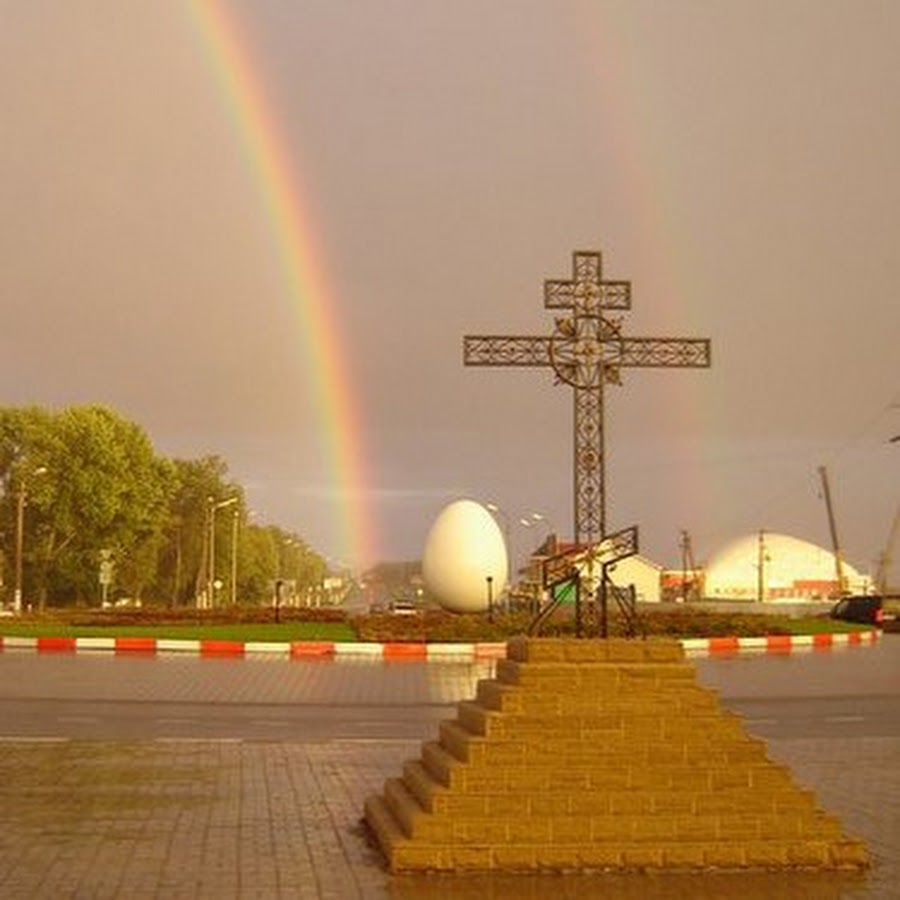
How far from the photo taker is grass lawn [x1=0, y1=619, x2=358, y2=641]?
3884 cm

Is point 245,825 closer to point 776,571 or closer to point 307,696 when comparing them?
point 307,696

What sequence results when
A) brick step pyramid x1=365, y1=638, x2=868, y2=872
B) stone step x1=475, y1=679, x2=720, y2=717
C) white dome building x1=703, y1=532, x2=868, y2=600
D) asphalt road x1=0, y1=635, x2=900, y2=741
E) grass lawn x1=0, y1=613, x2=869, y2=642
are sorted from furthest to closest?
white dome building x1=703, y1=532, x2=868, y2=600 < grass lawn x1=0, y1=613, x2=869, y2=642 < asphalt road x1=0, y1=635, x2=900, y2=741 < stone step x1=475, y1=679, x2=720, y2=717 < brick step pyramid x1=365, y1=638, x2=868, y2=872

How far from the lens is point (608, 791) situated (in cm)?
964

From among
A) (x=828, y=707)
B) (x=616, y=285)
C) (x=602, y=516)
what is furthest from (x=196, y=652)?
(x=828, y=707)

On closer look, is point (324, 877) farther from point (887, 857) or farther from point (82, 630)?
point (82, 630)

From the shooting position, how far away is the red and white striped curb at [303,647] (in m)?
35.4

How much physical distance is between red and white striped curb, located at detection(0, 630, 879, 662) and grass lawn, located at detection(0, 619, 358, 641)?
110cm

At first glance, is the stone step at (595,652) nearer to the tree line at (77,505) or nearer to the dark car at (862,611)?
the dark car at (862,611)

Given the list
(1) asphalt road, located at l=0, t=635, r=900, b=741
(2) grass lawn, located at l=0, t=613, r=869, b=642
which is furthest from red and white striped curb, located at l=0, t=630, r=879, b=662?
(1) asphalt road, located at l=0, t=635, r=900, b=741

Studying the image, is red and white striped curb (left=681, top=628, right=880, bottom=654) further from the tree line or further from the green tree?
the green tree

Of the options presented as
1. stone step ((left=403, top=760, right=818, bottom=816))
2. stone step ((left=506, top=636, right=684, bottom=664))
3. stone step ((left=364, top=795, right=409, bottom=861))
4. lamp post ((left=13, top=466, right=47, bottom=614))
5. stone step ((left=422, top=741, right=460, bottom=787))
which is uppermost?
lamp post ((left=13, top=466, right=47, bottom=614))

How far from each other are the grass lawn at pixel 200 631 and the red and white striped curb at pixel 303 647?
110 centimetres

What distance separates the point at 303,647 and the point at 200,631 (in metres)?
5.91

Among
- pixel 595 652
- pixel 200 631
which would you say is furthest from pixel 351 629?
pixel 595 652
